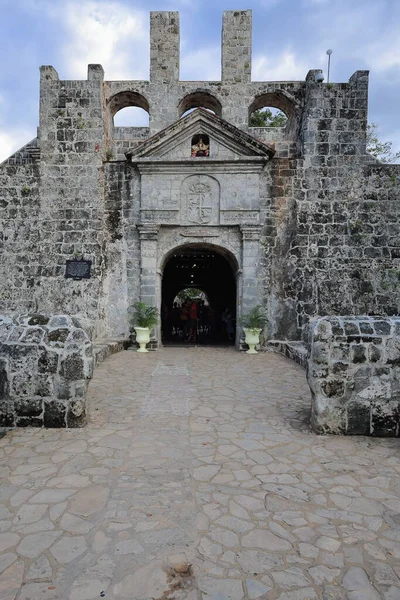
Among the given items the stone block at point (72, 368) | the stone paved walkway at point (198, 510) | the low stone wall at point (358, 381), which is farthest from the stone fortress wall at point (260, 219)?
the low stone wall at point (358, 381)

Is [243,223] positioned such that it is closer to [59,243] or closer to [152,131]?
[152,131]

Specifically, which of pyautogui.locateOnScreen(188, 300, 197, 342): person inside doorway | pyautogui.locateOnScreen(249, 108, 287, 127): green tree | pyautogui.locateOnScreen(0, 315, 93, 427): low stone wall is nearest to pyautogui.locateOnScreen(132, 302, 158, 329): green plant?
pyautogui.locateOnScreen(188, 300, 197, 342): person inside doorway

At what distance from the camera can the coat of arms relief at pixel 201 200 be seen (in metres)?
9.97

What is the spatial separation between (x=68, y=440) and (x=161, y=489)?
138cm

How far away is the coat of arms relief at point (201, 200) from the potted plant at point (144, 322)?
2477 mm

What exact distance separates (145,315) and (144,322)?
0.17 meters

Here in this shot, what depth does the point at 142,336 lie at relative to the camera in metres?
9.66

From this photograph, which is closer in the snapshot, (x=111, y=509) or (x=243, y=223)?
(x=111, y=509)

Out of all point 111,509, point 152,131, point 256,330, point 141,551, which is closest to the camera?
point 141,551

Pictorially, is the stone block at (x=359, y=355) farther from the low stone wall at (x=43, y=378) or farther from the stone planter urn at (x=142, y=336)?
the stone planter urn at (x=142, y=336)

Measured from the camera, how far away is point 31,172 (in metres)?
9.96

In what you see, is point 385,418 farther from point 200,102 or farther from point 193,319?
point 200,102

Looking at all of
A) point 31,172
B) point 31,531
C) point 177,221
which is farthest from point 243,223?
point 31,531

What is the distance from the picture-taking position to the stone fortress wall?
968 centimetres
